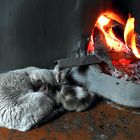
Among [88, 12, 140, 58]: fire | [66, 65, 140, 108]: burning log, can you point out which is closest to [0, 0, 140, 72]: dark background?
[88, 12, 140, 58]: fire

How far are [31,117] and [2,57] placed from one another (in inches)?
15.0

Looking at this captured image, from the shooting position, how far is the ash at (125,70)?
172 centimetres

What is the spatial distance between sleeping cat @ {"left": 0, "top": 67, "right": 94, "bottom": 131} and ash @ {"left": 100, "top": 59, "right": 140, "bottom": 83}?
0.53 ft

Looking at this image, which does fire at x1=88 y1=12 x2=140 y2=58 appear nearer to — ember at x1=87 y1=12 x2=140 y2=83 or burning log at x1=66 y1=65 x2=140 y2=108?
ember at x1=87 y1=12 x2=140 y2=83

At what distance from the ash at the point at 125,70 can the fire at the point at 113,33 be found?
0.08m

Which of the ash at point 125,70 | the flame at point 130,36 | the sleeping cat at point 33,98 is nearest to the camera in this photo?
the sleeping cat at point 33,98

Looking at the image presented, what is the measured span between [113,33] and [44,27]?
0.39 m

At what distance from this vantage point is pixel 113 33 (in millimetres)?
1960

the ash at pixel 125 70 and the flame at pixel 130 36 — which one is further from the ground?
the flame at pixel 130 36

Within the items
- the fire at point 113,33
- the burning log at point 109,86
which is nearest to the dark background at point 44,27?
the fire at point 113,33

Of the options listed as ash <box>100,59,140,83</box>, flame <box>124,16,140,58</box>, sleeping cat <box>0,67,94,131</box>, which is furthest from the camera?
flame <box>124,16,140,58</box>

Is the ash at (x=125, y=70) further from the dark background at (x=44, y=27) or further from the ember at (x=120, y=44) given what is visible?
the dark background at (x=44, y=27)

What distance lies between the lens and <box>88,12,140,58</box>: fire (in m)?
1.88

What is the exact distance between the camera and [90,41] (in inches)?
76.0
